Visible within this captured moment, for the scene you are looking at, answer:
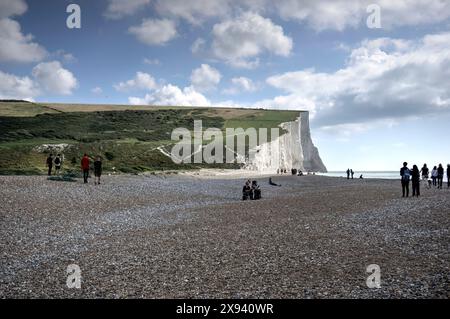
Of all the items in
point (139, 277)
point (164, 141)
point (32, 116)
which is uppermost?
point (32, 116)

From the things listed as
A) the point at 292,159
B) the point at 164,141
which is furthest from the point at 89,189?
the point at 292,159

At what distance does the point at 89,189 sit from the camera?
2947 centimetres

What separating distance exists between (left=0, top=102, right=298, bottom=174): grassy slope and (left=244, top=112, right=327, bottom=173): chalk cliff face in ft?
17.6

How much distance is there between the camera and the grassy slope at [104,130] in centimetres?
6506

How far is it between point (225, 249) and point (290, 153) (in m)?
98.6

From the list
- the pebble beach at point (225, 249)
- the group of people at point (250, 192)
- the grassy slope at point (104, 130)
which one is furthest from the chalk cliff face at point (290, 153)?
the pebble beach at point (225, 249)

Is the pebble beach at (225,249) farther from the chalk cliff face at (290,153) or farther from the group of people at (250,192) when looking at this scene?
the chalk cliff face at (290,153)

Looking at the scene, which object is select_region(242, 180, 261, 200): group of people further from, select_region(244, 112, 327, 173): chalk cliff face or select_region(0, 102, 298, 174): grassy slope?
select_region(244, 112, 327, 173): chalk cliff face

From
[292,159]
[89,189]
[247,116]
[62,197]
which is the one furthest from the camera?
[247,116]

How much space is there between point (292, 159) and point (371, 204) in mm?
87831

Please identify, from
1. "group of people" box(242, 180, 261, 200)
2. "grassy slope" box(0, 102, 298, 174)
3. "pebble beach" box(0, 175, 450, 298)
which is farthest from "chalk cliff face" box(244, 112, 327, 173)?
"pebble beach" box(0, 175, 450, 298)

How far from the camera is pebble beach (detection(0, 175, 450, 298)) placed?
8.91 metres

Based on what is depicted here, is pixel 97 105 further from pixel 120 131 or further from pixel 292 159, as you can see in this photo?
pixel 292 159

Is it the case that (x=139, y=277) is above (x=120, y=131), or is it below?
below
